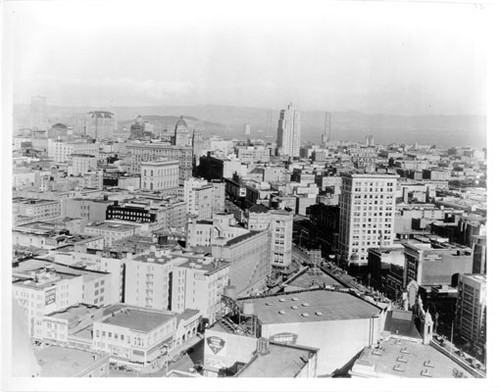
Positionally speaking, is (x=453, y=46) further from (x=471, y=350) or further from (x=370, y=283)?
(x=471, y=350)

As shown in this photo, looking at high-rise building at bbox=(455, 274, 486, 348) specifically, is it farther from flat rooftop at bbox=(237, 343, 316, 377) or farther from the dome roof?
the dome roof

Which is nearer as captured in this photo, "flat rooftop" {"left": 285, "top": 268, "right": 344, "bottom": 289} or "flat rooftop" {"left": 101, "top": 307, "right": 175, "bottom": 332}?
"flat rooftop" {"left": 101, "top": 307, "right": 175, "bottom": 332}

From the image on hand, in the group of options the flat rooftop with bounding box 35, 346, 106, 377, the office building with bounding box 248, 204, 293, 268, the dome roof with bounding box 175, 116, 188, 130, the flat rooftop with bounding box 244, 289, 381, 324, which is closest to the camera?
the flat rooftop with bounding box 35, 346, 106, 377

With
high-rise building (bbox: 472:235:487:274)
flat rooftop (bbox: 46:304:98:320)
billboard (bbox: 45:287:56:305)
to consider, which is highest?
high-rise building (bbox: 472:235:487:274)

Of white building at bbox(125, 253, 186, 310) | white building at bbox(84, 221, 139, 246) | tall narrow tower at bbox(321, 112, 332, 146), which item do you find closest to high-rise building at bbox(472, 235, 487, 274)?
tall narrow tower at bbox(321, 112, 332, 146)

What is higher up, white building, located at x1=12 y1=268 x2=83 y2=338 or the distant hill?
the distant hill

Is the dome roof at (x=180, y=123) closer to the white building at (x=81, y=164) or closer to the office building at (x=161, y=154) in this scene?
the office building at (x=161, y=154)

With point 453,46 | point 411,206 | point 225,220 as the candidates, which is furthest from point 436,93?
point 225,220

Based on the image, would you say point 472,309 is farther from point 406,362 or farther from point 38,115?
point 38,115
